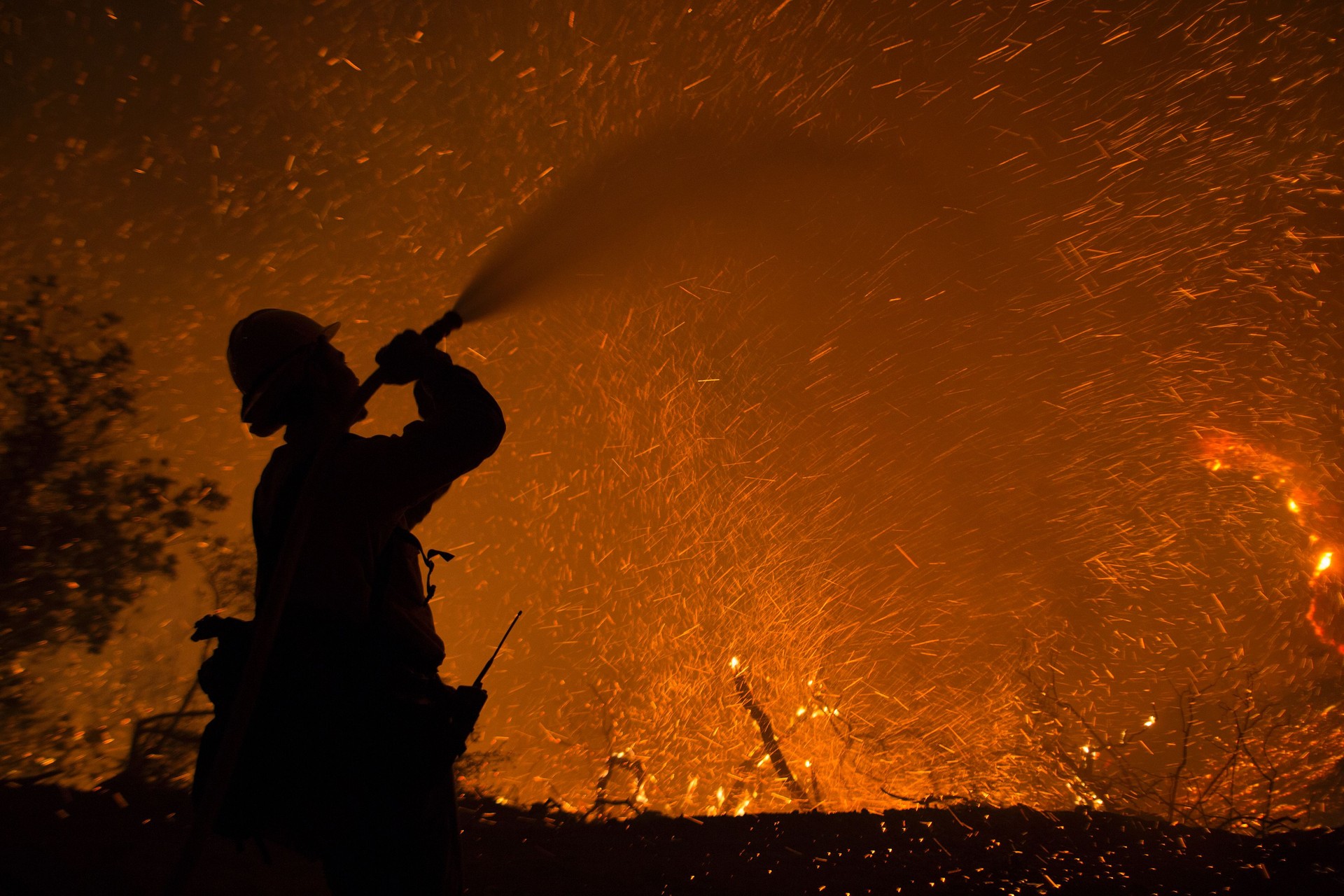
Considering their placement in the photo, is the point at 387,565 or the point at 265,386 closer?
the point at 387,565

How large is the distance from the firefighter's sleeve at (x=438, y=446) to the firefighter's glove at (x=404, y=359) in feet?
0.17

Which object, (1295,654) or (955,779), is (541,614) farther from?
(1295,654)

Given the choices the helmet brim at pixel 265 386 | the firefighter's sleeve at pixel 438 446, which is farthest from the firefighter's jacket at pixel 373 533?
the helmet brim at pixel 265 386

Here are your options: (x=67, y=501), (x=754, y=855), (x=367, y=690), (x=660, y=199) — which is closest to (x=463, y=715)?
(x=367, y=690)

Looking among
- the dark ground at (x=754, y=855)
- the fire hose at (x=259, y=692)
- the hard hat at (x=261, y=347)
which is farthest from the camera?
the dark ground at (x=754, y=855)

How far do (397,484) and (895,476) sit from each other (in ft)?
13.0

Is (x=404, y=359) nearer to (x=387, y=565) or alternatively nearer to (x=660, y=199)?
(x=387, y=565)

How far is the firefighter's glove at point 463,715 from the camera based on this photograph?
45.4 inches

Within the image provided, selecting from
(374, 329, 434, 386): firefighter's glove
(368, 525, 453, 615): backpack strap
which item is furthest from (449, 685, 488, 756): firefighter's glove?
(374, 329, 434, 386): firefighter's glove

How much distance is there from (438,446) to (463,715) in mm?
515

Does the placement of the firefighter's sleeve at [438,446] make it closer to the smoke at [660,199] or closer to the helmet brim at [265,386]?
the helmet brim at [265,386]

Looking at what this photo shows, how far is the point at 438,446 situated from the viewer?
126 cm

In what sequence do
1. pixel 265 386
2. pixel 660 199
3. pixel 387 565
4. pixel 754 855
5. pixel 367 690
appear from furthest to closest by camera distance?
pixel 660 199 < pixel 754 855 < pixel 265 386 < pixel 387 565 < pixel 367 690

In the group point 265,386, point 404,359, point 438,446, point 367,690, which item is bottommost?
point 367,690
